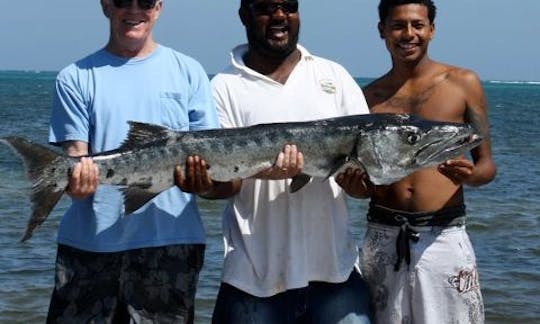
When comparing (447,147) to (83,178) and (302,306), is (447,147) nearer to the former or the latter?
(302,306)

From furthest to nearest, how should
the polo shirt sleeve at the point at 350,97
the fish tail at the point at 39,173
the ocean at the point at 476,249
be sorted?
the ocean at the point at 476,249 < the polo shirt sleeve at the point at 350,97 < the fish tail at the point at 39,173

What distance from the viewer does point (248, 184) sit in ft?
18.9

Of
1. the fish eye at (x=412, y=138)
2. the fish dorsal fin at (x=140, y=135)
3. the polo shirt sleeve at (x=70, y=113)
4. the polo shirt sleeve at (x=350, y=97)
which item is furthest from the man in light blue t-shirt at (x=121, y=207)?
the fish eye at (x=412, y=138)

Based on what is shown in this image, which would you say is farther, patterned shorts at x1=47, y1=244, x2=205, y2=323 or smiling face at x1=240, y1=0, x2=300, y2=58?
smiling face at x1=240, y1=0, x2=300, y2=58

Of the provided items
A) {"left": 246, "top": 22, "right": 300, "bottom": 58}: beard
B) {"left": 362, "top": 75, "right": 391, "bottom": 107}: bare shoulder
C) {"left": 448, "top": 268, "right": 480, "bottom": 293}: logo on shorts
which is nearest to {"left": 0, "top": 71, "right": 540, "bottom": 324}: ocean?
{"left": 246, "top": 22, "right": 300, "bottom": 58}: beard

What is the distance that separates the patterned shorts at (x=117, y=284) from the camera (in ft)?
18.0

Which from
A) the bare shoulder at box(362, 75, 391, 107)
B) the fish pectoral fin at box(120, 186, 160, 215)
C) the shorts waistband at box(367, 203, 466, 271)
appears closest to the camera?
the fish pectoral fin at box(120, 186, 160, 215)

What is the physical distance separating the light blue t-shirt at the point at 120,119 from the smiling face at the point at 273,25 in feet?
1.46

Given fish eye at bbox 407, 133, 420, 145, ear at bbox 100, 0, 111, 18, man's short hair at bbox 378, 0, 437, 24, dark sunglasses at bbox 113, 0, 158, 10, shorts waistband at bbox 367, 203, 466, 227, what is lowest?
shorts waistband at bbox 367, 203, 466, 227

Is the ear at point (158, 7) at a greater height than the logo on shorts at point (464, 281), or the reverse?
the ear at point (158, 7)

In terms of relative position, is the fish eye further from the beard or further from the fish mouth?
the beard

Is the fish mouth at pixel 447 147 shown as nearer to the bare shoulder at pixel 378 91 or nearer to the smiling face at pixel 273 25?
the bare shoulder at pixel 378 91

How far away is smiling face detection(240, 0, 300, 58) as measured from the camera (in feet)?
18.5

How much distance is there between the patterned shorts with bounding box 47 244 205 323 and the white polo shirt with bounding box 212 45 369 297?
409 mm
